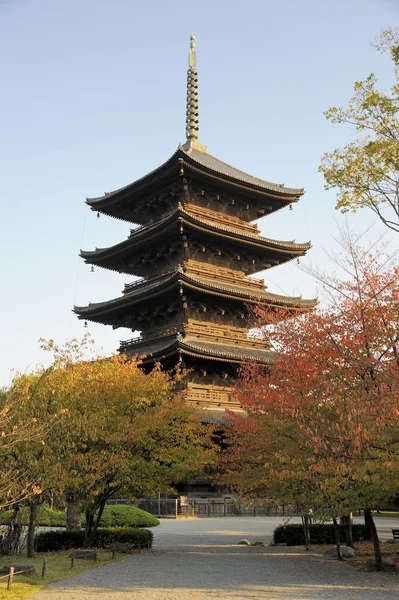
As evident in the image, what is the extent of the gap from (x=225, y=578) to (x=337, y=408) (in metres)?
4.94

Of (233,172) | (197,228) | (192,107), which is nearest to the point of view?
(197,228)

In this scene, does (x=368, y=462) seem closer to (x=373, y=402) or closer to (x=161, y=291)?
(x=373, y=402)

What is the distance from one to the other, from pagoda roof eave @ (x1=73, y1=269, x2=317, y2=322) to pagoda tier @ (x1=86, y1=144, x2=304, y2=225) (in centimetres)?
576

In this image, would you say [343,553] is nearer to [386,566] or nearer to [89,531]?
[386,566]

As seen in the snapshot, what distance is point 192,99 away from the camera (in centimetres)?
4997

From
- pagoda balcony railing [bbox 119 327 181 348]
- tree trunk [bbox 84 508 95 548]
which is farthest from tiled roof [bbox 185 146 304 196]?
tree trunk [bbox 84 508 95 548]

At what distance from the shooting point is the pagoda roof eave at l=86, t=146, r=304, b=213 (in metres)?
37.1

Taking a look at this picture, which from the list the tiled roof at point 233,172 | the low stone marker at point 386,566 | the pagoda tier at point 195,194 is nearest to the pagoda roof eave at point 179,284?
the pagoda tier at point 195,194

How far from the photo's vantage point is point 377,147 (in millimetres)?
14055

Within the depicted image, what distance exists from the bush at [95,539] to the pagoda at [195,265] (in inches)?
546

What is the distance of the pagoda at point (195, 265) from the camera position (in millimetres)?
35938

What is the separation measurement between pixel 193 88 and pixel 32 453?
42.2 metres

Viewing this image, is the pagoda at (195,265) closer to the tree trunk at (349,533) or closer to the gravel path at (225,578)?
the tree trunk at (349,533)

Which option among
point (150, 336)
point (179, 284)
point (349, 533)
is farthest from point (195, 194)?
point (349, 533)
